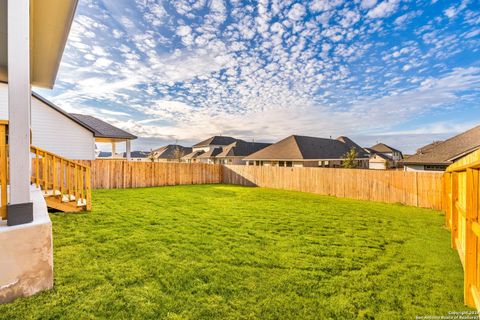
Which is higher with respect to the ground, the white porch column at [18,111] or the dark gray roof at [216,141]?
the dark gray roof at [216,141]

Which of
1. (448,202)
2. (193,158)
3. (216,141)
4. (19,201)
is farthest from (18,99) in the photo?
(216,141)

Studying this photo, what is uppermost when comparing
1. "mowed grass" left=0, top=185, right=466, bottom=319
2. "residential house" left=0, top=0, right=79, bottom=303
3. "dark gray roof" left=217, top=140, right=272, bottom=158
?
"dark gray roof" left=217, top=140, right=272, bottom=158

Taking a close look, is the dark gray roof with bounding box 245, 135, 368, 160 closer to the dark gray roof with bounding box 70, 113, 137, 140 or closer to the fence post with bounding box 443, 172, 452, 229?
the dark gray roof with bounding box 70, 113, 137, 140

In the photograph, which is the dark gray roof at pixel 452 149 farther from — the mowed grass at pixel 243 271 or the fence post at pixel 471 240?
the fence post at pixel 471 240

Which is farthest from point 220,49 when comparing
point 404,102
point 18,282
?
point 404,102

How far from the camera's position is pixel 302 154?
22.5 meters

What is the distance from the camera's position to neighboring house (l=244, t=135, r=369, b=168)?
22850mm

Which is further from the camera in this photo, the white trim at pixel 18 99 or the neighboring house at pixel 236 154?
the neighboring house at pixel 236 154

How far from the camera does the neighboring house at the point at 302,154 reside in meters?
22.9

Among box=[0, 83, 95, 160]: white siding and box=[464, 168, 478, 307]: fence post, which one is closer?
box=[464, 168, 478, 307]: fence post

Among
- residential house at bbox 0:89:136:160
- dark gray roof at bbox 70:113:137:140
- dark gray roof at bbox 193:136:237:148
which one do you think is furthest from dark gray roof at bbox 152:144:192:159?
residential house at bbox 0:89:136:160

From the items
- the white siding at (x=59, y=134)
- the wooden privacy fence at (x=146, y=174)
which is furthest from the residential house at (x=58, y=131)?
the wooden privacy fence at (x=146, y=174)

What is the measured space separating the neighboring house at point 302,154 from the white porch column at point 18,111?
2120 centimetres

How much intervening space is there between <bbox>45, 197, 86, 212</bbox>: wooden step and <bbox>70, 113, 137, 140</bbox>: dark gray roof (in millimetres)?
10819
